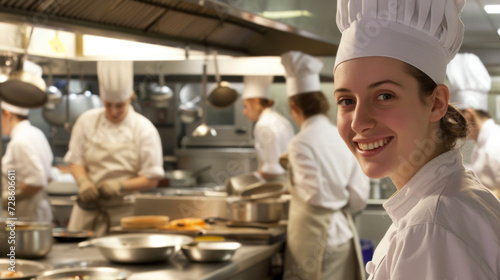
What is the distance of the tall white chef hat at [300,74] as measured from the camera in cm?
358

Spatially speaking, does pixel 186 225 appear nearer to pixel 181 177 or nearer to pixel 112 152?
pixel 112 152

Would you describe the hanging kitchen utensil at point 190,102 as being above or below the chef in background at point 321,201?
above

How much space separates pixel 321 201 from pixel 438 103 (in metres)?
2.14

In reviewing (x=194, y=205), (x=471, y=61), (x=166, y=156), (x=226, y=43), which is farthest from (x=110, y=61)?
(x=471, y=61)

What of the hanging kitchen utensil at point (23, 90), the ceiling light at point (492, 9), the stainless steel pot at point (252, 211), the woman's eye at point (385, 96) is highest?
the ceiling light at point (492, 9)

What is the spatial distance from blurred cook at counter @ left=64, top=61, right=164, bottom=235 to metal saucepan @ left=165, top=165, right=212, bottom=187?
1.68 meters

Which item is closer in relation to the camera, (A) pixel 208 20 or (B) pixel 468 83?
(A) pixel 208 20

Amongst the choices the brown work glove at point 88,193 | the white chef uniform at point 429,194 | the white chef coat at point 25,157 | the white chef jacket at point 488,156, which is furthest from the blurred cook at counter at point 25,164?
the white chef uniform at point 429,194

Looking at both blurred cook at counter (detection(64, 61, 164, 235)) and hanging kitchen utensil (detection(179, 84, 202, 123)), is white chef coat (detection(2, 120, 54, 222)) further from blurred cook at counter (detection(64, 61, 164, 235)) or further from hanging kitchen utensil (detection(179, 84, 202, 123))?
hanging kitchen utensil (detection(179, 84, 202, 123))

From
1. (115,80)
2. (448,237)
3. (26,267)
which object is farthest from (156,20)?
(448,237)

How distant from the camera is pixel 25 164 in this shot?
14.6 feet

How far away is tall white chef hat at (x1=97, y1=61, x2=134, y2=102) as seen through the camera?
4.04m

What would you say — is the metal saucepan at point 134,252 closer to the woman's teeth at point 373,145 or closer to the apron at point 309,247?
the apron at point 309,247

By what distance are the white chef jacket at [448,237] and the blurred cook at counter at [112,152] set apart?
303cm
